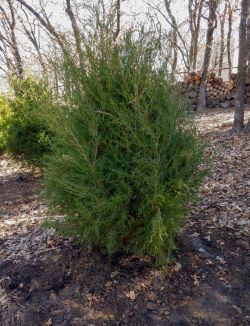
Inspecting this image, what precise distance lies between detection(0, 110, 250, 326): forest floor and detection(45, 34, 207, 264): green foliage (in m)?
0.35

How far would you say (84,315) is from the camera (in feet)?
7.40

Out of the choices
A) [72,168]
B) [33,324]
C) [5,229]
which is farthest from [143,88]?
[5,229]

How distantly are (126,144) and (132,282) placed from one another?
1.07m

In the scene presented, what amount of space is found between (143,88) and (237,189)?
2382mm

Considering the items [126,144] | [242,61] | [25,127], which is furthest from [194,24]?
[126,144]

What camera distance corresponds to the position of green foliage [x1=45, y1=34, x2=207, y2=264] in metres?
2.18

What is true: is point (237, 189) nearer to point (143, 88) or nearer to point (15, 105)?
point (143, 88)

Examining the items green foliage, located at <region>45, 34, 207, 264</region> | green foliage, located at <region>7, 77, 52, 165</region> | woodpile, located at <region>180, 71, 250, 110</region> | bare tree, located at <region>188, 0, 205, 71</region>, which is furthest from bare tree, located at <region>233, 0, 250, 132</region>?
bare tree, located at <region>188, 0, 205, 71</region>

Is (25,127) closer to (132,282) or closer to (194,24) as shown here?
(132,282)

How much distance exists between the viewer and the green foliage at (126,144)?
2.18 metres

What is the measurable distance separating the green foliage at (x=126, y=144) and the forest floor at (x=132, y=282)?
0.35 m

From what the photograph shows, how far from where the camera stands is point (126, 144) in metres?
2.20

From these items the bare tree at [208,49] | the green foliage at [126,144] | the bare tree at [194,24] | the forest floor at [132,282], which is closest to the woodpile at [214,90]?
the bare tree at [208,49]

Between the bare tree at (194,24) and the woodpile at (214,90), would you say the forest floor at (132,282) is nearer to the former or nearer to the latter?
the woodpile at (214,90)
